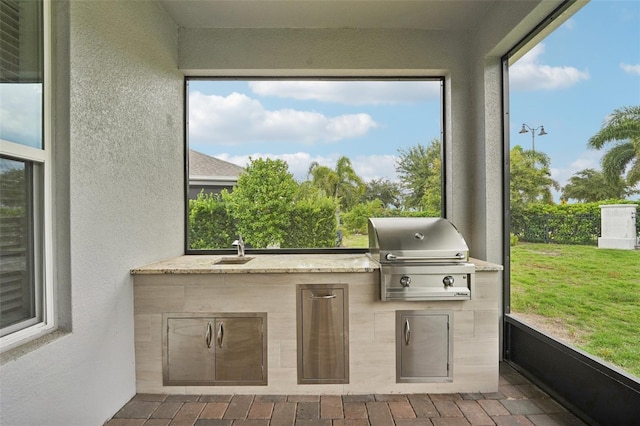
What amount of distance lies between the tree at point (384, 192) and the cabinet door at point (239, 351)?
64.9 inches

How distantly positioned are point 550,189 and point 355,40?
2019 mm

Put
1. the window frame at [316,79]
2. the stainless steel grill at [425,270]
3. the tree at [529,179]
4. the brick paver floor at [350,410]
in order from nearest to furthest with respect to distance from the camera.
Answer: the brick paver floor at [350,410] → the stainless steel grill at [425,270] → the tree at [529,179] → the window frame at [316,79]

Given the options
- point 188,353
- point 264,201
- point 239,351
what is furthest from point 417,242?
point 188,353

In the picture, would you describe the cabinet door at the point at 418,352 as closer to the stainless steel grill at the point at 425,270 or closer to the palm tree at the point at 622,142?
the stainless steel grill at the point at 425,270

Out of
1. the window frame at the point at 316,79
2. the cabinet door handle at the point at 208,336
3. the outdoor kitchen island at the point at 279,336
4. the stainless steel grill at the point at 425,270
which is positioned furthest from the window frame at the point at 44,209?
the stainless steel grill at the point at 425,270

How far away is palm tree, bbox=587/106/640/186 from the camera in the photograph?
1920 mm

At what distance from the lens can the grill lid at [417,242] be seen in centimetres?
252

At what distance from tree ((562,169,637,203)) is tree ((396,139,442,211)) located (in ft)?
3.72

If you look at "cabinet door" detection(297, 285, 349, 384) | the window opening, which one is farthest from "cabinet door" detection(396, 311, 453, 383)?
the window opening

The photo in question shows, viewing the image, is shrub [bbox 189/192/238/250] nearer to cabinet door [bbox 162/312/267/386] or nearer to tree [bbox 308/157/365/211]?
tree [bbox 308/157/365/211]

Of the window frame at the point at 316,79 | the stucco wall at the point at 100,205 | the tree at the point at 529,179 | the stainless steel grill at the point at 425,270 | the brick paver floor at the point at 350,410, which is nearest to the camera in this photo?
the stucco wall at the point at 100,205

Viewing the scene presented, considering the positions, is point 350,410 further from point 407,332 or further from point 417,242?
point 417,242

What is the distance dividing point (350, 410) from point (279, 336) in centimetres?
65

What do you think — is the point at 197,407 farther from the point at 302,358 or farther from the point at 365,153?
the point at 365,153
